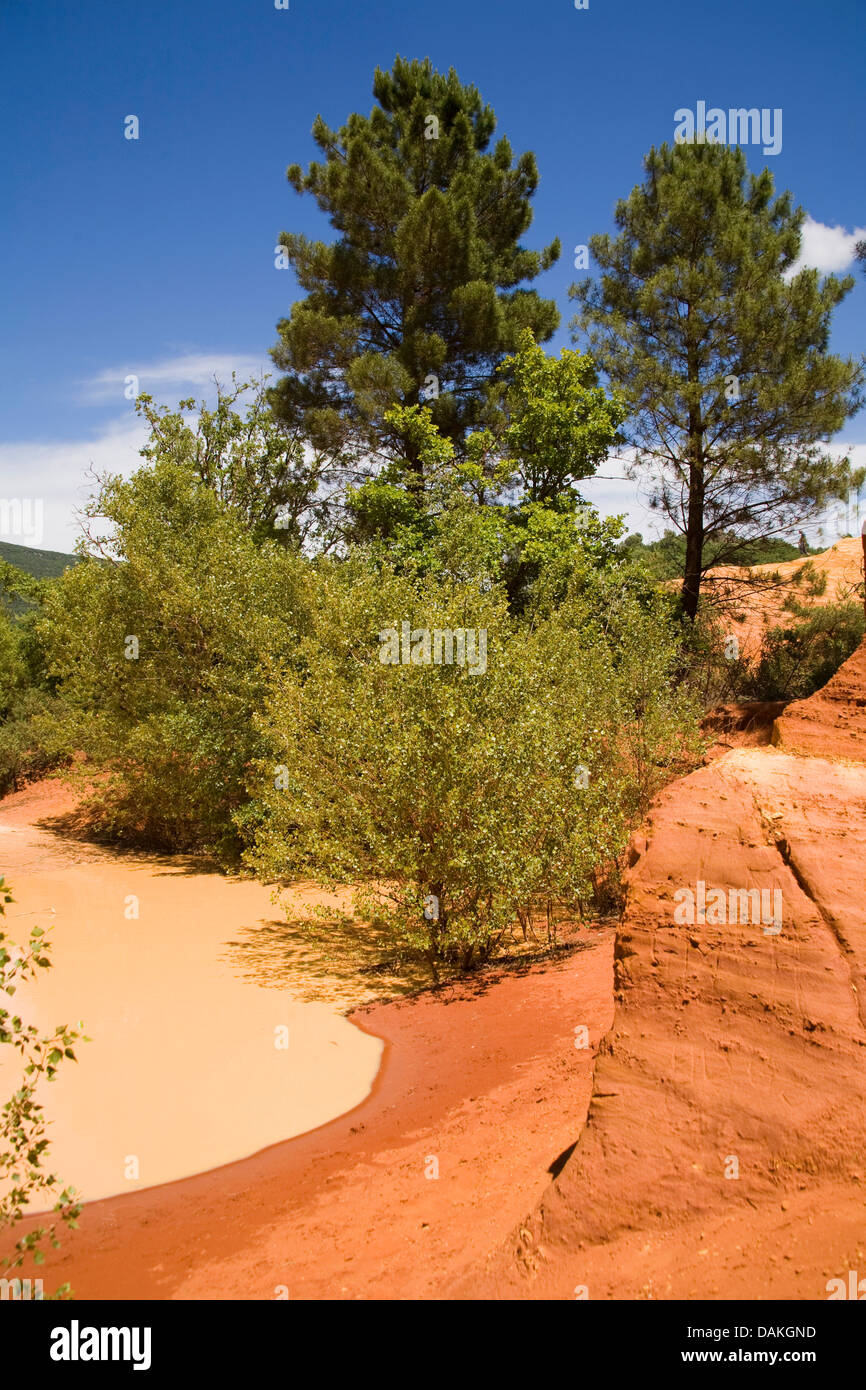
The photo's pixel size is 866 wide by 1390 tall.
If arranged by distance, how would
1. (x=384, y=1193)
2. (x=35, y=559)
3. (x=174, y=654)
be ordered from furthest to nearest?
(x=35, y=559) < (x=174, y=654) < (x=384, y=1193)

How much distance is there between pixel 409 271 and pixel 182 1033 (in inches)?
882

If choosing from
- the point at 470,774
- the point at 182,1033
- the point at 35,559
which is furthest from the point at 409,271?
the point at 35,559

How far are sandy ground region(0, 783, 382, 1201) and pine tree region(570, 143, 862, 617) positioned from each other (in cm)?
1377

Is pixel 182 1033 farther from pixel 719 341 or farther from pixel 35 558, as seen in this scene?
pixel 35 558

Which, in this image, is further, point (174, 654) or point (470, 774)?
point (174, 654)

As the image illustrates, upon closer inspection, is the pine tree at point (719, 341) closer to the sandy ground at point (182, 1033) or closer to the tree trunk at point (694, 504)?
the tree trunk at point (694, 504)

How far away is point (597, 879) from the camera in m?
14.5

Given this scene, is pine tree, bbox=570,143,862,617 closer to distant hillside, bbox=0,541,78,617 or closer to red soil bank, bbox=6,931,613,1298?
red soil bank, bbox=6,931,613,1298

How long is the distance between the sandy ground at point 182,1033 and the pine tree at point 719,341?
13767 mm

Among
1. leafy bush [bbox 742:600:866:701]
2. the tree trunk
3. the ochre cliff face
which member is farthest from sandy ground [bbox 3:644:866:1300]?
the tree trunk

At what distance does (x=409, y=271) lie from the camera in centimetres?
2644

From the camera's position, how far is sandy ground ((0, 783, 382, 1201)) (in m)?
7.96

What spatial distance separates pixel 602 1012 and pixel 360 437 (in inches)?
820

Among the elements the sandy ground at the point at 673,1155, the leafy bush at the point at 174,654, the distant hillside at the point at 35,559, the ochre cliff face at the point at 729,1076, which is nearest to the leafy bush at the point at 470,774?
the leafy bush at the point at 174,654
